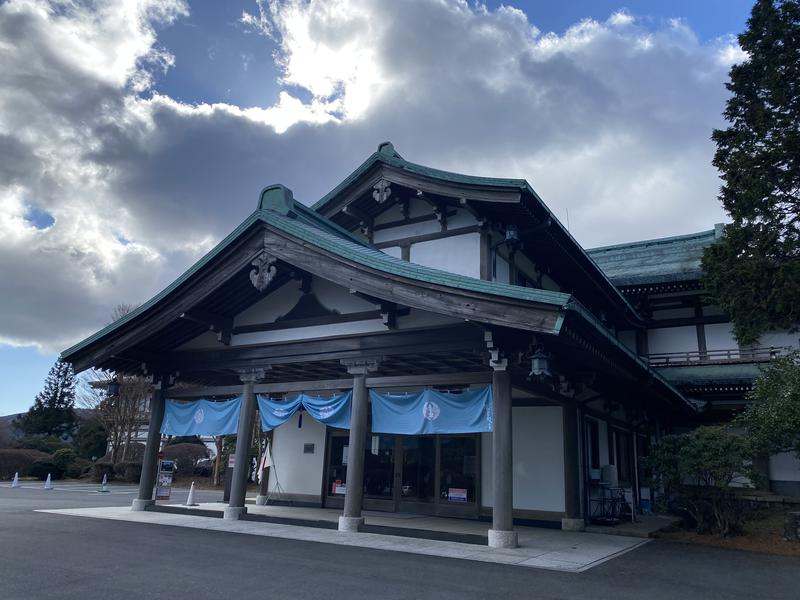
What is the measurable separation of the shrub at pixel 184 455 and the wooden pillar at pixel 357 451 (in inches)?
1162

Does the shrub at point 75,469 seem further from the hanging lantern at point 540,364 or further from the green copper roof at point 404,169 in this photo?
the hanging lantern at point 540,364

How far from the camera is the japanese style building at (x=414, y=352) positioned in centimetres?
1069

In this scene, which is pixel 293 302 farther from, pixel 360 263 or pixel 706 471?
pixel 706 471

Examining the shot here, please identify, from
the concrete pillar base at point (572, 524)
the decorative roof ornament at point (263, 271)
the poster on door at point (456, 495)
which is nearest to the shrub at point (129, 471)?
the poster on door at point (456, 495)

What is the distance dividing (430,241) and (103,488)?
2174 cm

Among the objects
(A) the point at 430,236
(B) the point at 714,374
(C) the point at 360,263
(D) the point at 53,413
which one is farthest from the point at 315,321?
(D) the point at 53,413

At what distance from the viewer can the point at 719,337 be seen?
20984 millimetres

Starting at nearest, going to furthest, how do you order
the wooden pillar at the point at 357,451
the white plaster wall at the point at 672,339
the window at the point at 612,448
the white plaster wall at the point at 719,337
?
1. the wooden pillar at the point at 357,451
2. the window at the point at 612,448
3. the white plaster wall at the point at 719,337
4. the white plaster wall at the point at 672,339

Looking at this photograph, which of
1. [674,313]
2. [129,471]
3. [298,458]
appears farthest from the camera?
[129,471]

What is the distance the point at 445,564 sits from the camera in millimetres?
8562

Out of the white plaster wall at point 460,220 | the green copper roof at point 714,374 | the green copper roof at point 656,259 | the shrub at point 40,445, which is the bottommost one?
the shrub at point 40,445

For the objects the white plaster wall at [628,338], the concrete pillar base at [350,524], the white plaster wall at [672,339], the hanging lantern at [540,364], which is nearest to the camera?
the hanging lantern at [540,364]

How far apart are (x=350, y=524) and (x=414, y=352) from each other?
147 inches

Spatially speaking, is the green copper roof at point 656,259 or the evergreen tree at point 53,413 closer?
the green copper roof at point 656,259
